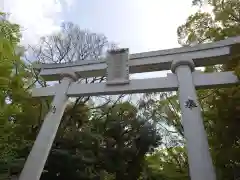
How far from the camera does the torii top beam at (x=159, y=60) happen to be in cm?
641

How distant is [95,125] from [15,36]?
226 inches

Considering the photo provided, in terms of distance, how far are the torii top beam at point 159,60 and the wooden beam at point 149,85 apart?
0.57 metres

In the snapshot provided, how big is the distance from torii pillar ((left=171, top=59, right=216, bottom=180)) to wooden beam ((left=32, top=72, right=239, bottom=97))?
0.22 m

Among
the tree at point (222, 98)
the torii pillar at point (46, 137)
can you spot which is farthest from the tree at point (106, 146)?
the tree at point (222, 98)

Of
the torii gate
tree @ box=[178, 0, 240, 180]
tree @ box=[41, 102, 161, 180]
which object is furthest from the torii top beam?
tree @ box=[41, 102, 161, 180]

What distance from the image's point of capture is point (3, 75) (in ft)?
17.1

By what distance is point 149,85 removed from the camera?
6504 mm

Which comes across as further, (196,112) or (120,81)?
(120,81)

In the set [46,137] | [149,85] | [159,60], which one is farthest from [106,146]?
[159,60]

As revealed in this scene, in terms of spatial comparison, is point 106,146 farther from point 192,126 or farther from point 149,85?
point 192,126

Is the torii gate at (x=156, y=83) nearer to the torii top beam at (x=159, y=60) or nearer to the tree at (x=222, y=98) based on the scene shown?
the torii top beam at (x=159, y=60)

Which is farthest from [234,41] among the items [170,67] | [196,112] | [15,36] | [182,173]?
Result: [182,173]

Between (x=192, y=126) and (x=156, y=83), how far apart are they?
158 cm

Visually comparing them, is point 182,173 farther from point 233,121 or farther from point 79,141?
point 233,121
